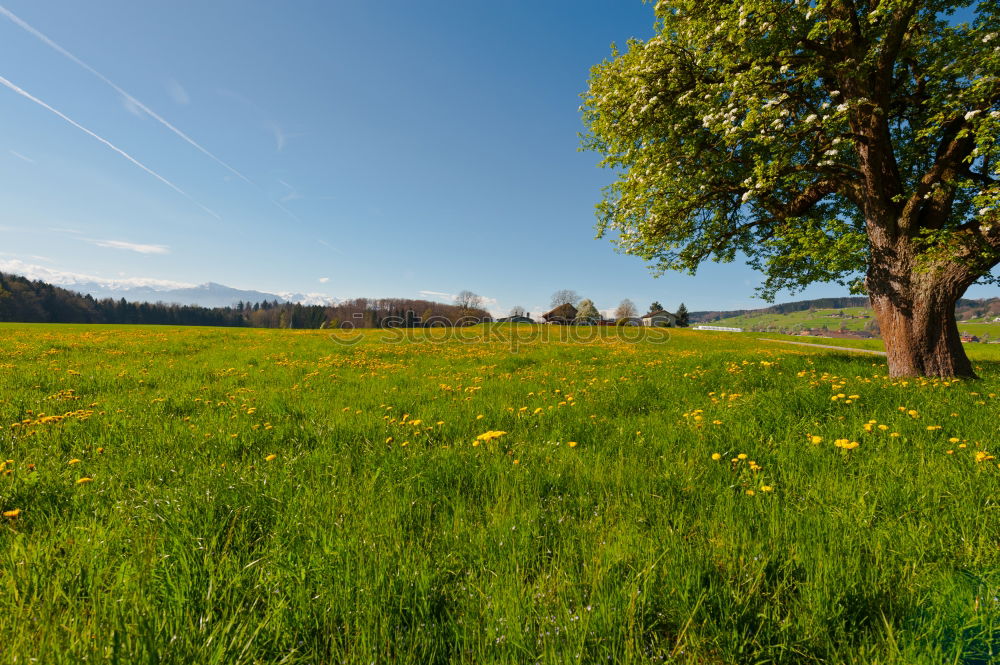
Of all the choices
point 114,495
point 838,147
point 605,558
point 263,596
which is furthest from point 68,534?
point 838,147

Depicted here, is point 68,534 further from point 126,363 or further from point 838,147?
point 838,147

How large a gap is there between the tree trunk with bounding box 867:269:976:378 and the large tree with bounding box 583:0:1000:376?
0.03 m

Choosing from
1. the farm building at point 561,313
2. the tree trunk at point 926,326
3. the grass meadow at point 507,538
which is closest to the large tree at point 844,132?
the tree trunk at point 926,326

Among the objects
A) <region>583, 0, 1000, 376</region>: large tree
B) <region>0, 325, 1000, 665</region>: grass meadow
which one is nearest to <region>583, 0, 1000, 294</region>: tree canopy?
Answer: <region>583, 0, 1000, 376</region>: large tree

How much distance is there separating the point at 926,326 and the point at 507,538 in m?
10.9

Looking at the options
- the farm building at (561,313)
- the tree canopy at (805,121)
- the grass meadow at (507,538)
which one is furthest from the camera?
the farm building at (561,313)

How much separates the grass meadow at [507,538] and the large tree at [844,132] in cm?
371

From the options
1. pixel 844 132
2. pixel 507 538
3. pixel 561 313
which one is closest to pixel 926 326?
pixel 844 132

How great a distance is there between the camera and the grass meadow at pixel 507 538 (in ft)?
5.47

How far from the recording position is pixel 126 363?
1031 cm

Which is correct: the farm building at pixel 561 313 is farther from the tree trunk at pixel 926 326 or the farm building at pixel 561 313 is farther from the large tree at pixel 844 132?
the tree trunk at pixel 926 326

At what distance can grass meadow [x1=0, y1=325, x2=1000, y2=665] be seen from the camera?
167cm

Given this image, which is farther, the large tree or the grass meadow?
the large tree

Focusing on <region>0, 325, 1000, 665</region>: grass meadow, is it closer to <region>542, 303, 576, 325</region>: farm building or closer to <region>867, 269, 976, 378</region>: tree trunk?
<region>867, 269, 976, 378</region>: tree trunk
